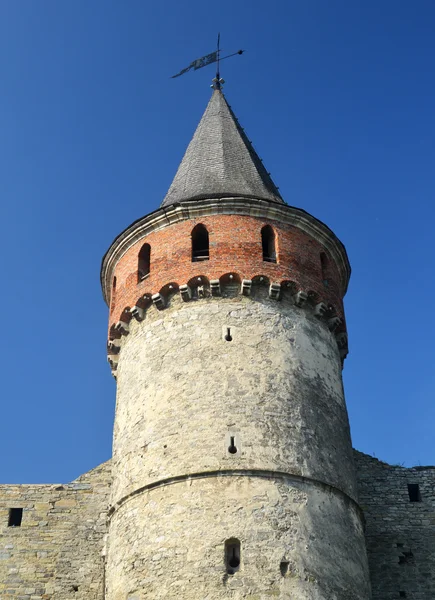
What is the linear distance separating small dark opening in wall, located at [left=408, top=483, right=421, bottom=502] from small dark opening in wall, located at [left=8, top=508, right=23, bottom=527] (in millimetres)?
9147

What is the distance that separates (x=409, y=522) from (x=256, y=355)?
617 centimetres

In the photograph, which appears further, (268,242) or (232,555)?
(268,242)

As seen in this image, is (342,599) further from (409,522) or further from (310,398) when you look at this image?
(409,522)

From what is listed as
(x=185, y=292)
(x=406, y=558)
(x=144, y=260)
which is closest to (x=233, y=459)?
(x=185, y=292)

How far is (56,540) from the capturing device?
18.5 m

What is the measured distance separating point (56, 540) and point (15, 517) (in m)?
1.17

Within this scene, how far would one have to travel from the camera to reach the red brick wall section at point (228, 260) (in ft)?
58.3

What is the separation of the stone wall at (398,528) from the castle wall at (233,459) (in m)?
2.78

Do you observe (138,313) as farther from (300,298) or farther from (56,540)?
(56,540)

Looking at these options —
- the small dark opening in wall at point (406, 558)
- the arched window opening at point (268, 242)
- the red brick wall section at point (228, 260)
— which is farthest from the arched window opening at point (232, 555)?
the arched window opening at point (268, 242)

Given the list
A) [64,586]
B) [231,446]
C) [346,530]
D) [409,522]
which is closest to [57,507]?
[64,586]

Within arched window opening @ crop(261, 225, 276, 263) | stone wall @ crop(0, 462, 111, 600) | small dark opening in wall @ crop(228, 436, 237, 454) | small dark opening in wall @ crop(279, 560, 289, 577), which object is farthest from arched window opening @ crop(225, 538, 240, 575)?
arched window opening @ crop(261, 225, 276, 263)

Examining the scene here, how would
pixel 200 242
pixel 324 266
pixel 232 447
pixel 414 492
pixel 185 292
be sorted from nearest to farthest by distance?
pixel 232 447 → pixel 185 292 → pixel 200 242 → pixel 324 266 → pixel 414 492

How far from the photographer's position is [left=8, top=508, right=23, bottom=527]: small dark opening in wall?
61.9ft
